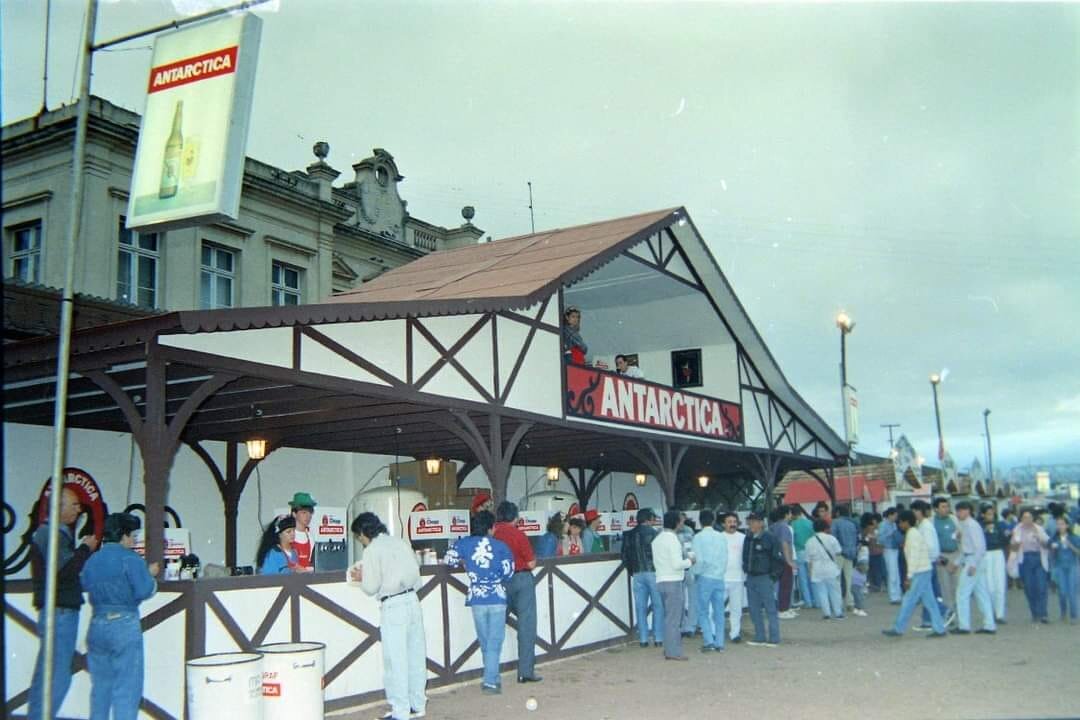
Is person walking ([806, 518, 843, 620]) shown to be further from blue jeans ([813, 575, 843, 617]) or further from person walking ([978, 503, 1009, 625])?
person walking ([978, 503, 1009, 625])

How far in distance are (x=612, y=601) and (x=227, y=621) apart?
621 cm

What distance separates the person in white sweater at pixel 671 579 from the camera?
10.7 m

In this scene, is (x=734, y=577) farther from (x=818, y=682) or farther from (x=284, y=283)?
(x=284, y=283)

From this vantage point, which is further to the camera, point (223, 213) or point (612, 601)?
point (612, 601)

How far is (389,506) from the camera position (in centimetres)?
1499

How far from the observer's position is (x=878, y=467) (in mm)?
37344

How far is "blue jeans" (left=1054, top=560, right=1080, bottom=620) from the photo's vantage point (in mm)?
12031

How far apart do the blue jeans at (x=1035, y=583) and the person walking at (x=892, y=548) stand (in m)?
3.25

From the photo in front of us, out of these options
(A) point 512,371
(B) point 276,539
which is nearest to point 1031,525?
(A) point 512,371

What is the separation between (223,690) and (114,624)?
3.30 feet

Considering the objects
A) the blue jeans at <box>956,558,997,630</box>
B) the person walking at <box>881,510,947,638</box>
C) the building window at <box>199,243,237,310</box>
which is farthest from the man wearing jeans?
the building window at <box>199,243,237,310</box>

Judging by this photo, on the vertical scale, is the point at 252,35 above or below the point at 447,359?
above

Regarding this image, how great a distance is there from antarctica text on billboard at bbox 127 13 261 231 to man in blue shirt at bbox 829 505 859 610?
1191 centimetres

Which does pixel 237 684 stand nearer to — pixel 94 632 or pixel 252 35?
pixel 94 632
